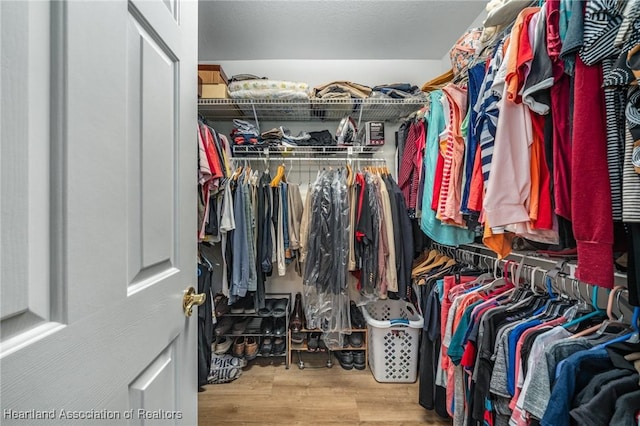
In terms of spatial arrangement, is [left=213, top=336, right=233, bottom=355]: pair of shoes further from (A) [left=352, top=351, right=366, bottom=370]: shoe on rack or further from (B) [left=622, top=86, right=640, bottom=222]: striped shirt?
(B) [left=622, top=86, right=640, bottom=222]: striped shirt

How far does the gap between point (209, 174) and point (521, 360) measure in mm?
1664

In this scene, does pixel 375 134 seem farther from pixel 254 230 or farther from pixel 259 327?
pixel 259 327

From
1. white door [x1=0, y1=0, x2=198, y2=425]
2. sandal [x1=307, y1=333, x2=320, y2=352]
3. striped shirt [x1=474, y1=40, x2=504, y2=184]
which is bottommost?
sandal [x1=307, y1=333, x2=320, y2=352]

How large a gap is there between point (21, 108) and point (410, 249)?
70.8 inches

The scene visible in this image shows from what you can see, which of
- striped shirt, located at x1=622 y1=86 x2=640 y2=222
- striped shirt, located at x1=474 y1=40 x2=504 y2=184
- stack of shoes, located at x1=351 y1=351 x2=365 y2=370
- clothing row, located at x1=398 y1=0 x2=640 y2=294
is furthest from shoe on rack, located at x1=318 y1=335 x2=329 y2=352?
striped shirt, located at x1=622 y1=86 x2=640 y2=222

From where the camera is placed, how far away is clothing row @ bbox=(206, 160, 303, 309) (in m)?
1.83

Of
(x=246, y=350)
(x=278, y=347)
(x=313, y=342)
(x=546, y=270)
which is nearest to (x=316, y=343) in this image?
(x=313, y=342)

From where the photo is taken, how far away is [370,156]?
228 centimetres

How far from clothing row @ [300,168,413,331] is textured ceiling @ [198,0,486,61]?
110 cm

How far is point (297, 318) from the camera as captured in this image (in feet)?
6.91

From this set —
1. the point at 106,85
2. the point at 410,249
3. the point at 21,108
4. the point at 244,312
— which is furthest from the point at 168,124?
the point at 244,312

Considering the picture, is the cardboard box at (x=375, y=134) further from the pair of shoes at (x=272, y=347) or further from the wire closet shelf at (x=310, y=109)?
the pair of shoes at (x=272, y=347)

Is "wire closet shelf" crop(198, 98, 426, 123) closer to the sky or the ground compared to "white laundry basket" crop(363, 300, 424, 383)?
closer to the sky

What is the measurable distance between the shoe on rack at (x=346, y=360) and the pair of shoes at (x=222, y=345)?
84 centimetres
